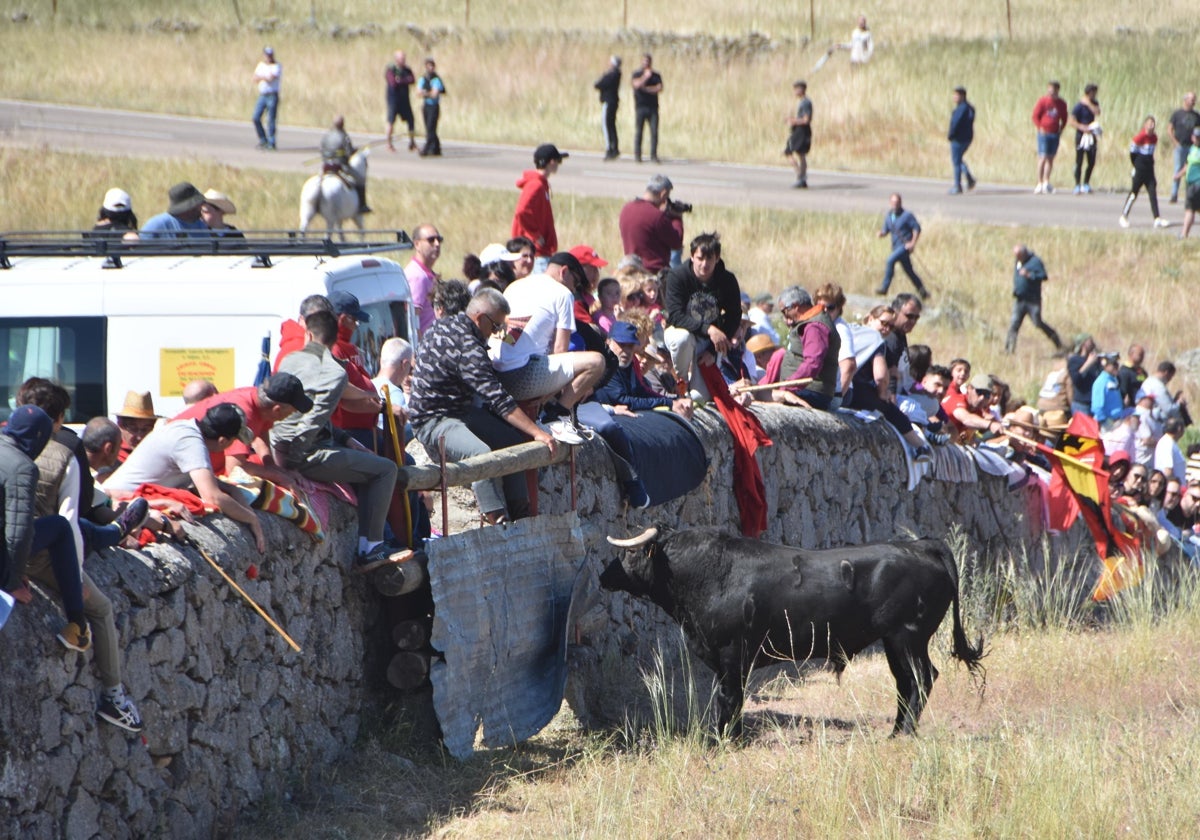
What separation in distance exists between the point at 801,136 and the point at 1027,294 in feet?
28.9

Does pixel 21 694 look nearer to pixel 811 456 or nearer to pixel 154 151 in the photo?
pixel 811 456

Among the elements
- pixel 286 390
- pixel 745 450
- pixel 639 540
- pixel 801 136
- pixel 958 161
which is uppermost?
pixel 801 136

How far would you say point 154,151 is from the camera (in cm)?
3200

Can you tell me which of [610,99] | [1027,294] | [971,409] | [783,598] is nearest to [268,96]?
[610,99]

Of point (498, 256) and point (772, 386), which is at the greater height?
point (498, 256)

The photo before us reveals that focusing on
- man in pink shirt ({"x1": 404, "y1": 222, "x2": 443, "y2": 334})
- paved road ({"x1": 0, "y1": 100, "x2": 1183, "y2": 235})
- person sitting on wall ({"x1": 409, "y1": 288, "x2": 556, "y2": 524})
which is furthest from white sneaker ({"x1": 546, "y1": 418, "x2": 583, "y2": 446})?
paved road ({"x1": 0, "y1": 100, "x2": 1183, "y2": 235})

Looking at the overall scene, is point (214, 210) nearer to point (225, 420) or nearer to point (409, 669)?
point (409, 669)

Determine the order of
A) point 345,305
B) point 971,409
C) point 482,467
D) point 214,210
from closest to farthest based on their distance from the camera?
point 345,305 → point 482,467 → point 214,210 → point 971,409

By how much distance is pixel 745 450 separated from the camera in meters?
12.3

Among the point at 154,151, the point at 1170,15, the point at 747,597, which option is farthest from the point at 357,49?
the point at 747,597

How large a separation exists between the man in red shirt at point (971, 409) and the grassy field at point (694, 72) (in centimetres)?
2088

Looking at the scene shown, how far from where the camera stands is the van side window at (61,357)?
10.6 metres

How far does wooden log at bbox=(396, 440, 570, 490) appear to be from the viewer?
8625mm

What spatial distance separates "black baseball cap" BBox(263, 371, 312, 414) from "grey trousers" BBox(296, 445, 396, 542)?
0.64 m
